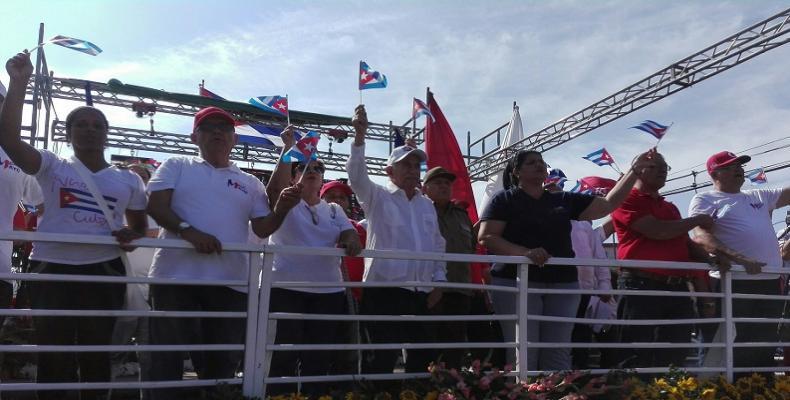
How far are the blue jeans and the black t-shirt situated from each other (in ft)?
0.25

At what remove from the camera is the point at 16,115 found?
3041 millimetres

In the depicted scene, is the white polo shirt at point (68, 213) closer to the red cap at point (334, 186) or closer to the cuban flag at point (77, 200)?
the cuban flag at point (77, 200)

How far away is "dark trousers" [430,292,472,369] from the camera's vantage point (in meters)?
4.11

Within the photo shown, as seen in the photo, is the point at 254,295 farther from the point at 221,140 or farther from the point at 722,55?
the point at 722,55

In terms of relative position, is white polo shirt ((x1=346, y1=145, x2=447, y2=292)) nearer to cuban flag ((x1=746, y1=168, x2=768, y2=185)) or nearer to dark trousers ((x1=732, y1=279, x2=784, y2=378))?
dark trousers ((x1=732, y1=279, x2=784, y2=378))

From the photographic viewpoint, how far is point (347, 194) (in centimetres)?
511

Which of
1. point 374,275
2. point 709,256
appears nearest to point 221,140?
point 374,275

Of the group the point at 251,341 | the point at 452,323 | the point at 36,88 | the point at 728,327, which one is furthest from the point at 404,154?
the point at 36,88

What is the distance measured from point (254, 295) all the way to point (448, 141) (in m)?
2.95

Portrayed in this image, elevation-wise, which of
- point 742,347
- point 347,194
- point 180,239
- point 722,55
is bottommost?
point 742,347

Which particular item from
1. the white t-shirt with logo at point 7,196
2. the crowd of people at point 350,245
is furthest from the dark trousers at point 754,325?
the white t-shirt with logo at point 7,196

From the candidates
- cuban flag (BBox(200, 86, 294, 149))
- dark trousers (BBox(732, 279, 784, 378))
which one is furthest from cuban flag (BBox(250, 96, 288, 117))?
dark trousers (BBox(732, 279, 784, 378))

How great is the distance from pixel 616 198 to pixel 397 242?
1.52m

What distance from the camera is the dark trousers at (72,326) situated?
306 centimetres
